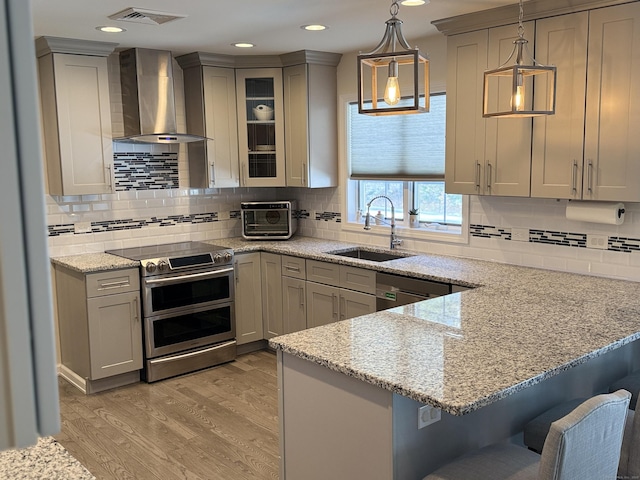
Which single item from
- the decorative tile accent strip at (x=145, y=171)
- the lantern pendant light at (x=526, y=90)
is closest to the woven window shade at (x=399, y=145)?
the lantern pendant light at (x=526, y=90)

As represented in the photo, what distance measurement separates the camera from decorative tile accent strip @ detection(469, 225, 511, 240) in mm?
4227

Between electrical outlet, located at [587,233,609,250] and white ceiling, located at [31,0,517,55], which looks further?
electrical outlet, located at [587,233,609,250]

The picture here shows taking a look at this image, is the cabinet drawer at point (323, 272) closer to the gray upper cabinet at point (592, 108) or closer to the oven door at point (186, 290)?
the oven door at point (186, 290)

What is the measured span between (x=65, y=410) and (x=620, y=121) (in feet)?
12.7

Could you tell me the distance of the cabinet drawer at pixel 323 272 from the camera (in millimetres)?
4617

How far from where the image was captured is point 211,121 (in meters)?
5.23

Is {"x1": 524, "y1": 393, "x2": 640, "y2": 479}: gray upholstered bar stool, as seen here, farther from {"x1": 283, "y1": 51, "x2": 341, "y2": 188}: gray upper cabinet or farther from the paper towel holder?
{"x1": 283, "y1": 51, "x2": 341, "y2": 188}: gray upper cabinet

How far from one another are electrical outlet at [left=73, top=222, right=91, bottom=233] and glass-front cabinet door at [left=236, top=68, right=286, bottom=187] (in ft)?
4.42

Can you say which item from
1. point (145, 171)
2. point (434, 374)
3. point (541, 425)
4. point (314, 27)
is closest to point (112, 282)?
point (145, 171)

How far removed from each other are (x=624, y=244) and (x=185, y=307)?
3067 millimetres

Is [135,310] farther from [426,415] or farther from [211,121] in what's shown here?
[426,415]

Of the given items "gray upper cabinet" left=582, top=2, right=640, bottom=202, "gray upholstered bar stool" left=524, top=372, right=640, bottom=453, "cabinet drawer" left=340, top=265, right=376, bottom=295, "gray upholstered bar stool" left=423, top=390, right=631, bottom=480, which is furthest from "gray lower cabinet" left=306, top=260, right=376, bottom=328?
"gray upholstered bar stool" left=423, top=390, right=631, bottom=480

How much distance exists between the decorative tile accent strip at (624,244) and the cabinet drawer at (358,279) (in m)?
1.50

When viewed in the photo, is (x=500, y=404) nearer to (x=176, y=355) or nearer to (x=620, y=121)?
(x=620, y=121)
